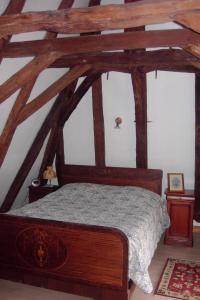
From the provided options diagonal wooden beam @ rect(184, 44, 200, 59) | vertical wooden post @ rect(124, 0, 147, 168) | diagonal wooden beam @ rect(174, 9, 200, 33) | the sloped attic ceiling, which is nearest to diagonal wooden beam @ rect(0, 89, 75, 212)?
the sloped attic ceiling

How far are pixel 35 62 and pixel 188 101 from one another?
2.68m

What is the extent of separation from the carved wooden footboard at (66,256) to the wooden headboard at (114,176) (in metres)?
2.26

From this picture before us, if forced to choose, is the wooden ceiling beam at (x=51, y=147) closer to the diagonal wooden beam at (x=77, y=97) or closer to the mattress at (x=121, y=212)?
the diagonal wooden beam at (x=77, y=97)

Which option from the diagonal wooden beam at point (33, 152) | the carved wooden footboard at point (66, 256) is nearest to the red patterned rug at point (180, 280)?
the carved wooden footboard at point (66, 256)

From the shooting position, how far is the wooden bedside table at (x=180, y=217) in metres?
5.16

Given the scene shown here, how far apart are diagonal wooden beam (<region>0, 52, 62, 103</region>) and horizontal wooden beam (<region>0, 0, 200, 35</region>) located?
2.31ft

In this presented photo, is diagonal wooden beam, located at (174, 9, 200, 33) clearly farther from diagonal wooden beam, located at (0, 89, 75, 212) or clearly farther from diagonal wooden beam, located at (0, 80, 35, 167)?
diagonal wooden beam, located at (0, 89, 75, 212)

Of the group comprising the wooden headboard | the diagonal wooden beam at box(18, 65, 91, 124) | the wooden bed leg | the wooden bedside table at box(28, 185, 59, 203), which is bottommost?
the wooden bed leg

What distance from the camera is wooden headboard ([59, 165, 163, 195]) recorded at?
5566 mm

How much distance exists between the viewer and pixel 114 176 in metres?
5.87

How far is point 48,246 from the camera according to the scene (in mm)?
3688

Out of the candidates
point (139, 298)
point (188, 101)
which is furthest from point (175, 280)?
point (188, 101)

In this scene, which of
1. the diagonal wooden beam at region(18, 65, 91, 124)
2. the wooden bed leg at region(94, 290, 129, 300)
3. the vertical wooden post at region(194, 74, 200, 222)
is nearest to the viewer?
the wooden bed leg at region(94, 290, 129, 300)

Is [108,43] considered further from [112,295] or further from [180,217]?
[180,217]
